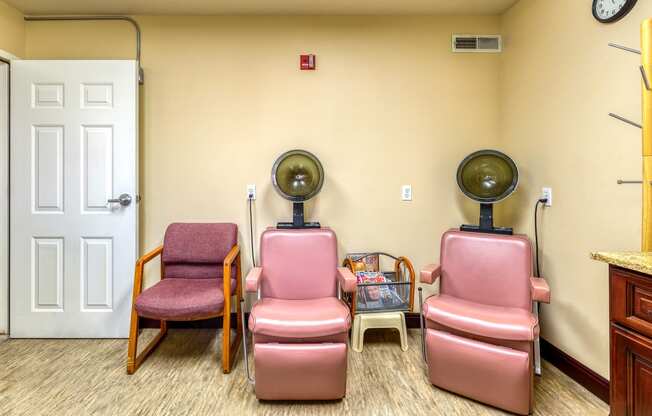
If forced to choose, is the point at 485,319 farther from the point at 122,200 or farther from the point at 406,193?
the point at 122,200

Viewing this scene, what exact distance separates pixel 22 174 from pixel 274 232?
1969 millimetres

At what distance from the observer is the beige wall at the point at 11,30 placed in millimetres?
2285

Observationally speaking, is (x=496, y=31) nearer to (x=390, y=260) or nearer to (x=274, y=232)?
(x=390, y=260)

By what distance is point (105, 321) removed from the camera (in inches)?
93.0

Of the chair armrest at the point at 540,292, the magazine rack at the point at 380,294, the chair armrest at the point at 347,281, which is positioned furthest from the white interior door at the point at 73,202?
the chair armrest at the point at 540,292

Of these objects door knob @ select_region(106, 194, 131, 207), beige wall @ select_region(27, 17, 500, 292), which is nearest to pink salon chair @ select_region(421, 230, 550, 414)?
beige wall @ select_region(27, 17, 500, 292)

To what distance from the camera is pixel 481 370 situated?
63.6 inches

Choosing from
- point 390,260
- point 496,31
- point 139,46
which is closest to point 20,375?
point 139,46

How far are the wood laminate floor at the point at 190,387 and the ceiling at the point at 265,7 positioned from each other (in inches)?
99.0

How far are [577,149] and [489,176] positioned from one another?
0.48m

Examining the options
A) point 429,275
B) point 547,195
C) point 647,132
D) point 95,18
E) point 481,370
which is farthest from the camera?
point 95,18

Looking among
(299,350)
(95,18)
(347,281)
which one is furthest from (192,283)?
(95,18)

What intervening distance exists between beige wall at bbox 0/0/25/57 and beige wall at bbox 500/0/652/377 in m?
3.78

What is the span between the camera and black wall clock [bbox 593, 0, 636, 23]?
1.55 meters
